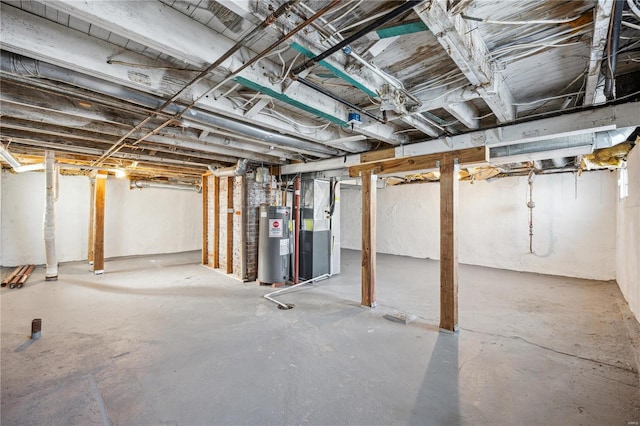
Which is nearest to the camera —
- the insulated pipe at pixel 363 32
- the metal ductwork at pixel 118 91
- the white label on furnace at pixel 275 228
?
the insulated pipe at pixel 363 32

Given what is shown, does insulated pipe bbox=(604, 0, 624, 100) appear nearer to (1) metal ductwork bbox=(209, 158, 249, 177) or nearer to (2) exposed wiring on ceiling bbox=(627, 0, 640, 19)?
(2) exposed wiring on ceiling bbox=(627, 0, 640, 19)

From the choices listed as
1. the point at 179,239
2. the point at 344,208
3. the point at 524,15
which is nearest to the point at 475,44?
the point at 524,15

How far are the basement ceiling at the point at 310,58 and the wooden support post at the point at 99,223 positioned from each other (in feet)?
9.25

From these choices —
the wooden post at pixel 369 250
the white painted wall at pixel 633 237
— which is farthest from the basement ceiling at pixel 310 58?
the white painted wall at pixel 633 237

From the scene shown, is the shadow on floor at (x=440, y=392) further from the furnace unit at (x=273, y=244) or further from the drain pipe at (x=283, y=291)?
the furnace unit at (x=273, y=244)

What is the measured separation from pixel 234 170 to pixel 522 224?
562 centimetres

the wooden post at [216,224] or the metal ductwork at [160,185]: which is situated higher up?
the metal ductwork at [160,185]

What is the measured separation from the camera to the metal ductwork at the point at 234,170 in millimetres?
4537

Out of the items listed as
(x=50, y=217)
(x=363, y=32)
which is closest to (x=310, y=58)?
(x=363, y=32)

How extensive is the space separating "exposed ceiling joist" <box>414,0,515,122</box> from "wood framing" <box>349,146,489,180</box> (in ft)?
2.15

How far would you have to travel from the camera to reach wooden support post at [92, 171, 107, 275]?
525 cm

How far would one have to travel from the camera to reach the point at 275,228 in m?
4.32

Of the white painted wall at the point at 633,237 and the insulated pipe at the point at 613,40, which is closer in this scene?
the insulated pipe at the point at 613,40

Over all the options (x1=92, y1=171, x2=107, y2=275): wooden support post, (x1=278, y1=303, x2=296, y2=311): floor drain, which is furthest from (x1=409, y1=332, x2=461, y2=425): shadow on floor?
(x1=92, y1=171, x2=107, y2=275): wooden support post
